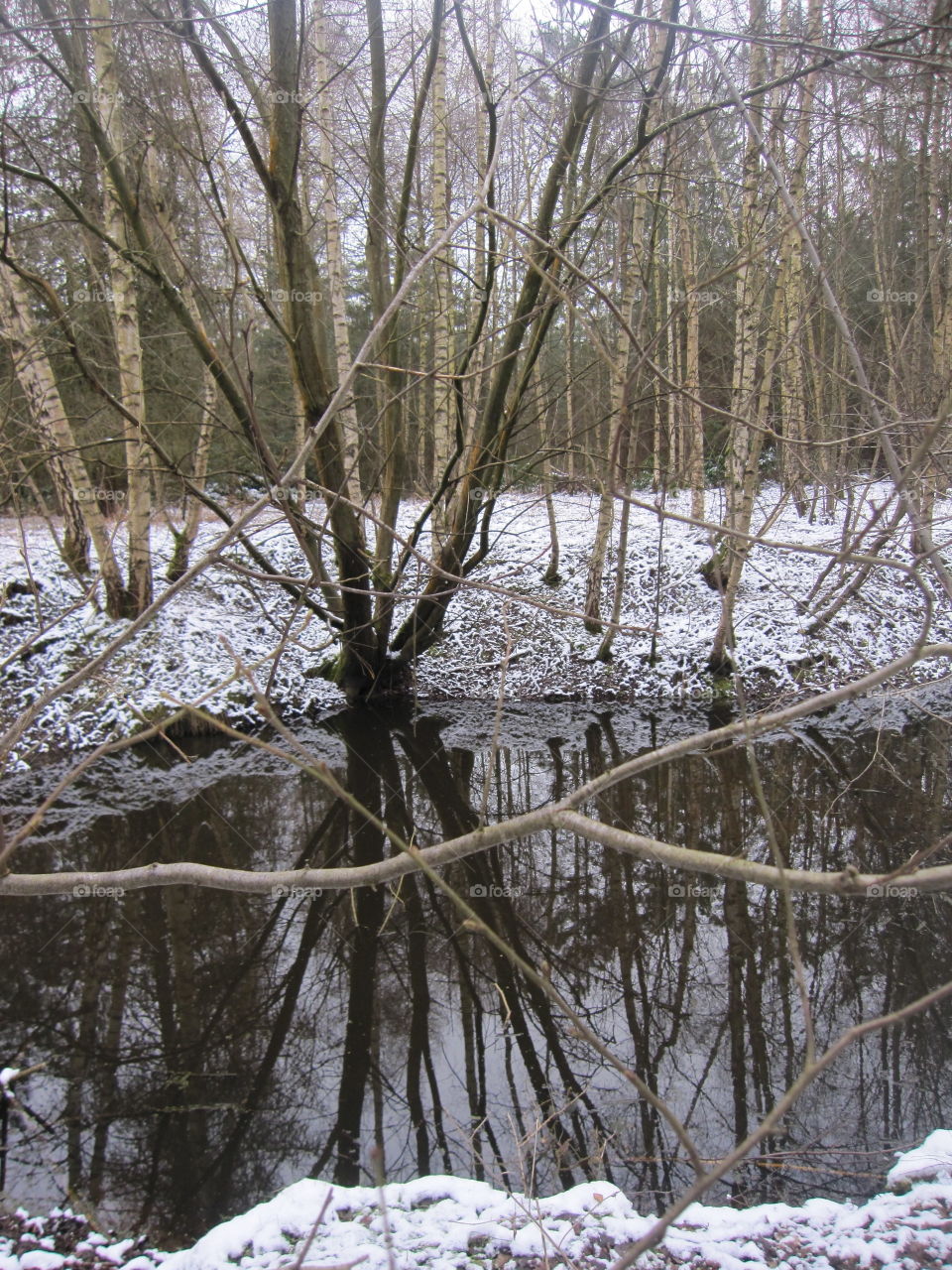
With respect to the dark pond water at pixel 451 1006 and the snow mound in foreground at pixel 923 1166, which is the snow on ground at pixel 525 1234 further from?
the dark pond water at pixel 451 1006

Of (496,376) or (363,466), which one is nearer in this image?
(496,376)

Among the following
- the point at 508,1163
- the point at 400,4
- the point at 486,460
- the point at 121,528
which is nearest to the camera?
the point at 508,1163

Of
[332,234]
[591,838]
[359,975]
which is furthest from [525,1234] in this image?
[332,234]

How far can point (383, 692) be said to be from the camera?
8.89 meters

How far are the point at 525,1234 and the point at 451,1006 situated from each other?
136 cm

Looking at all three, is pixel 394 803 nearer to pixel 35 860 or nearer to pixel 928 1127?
pixel 35 860

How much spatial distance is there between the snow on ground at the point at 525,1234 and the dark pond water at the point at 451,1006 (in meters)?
0.16

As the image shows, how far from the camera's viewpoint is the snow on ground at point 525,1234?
257 cm

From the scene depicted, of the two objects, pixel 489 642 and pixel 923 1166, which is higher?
pixel 489 642

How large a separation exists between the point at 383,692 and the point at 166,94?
574cm

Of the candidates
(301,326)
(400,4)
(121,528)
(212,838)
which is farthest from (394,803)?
(400,4)

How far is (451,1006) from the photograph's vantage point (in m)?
4.02

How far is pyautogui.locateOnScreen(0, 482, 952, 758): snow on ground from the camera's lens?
7.98 metres

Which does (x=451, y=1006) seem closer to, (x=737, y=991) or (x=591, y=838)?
(x=737, y=991)
